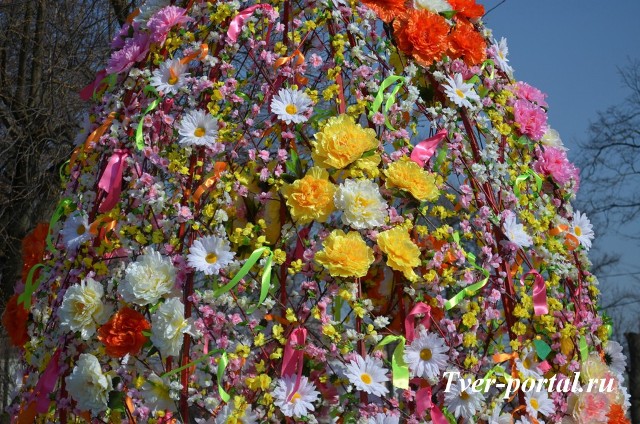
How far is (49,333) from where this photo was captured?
242 centimetres

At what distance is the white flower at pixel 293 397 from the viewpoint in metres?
1.99

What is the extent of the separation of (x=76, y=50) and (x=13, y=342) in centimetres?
542

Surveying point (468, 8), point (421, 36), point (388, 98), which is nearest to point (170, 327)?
point (388, 98)

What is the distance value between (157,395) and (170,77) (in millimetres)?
872

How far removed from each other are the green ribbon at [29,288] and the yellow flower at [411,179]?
1188 mm

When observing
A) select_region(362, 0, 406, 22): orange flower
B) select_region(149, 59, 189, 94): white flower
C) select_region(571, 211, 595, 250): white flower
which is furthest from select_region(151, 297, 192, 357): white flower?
select_region(571, 211, 595, 250): white flower

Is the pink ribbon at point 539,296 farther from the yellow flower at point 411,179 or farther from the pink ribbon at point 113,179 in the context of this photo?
the pink ribbon at point 113,179

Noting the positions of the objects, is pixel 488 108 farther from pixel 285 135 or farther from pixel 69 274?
pixel 69 274

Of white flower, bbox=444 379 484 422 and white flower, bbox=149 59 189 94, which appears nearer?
white flower, bbox=444 379 484 422

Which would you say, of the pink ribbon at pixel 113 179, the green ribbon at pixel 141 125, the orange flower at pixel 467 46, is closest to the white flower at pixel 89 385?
the pink ribbon at pixel 113 179

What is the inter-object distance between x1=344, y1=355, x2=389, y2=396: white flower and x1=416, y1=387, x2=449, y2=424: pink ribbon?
12cm

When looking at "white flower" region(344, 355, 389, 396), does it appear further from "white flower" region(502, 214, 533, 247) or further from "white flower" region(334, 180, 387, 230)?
"white flower" region(502, 214, 533, 247)

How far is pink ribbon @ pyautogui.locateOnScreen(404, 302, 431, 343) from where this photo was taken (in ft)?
7.01

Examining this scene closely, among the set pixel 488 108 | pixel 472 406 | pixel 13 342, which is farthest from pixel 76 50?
pixel 472 406
